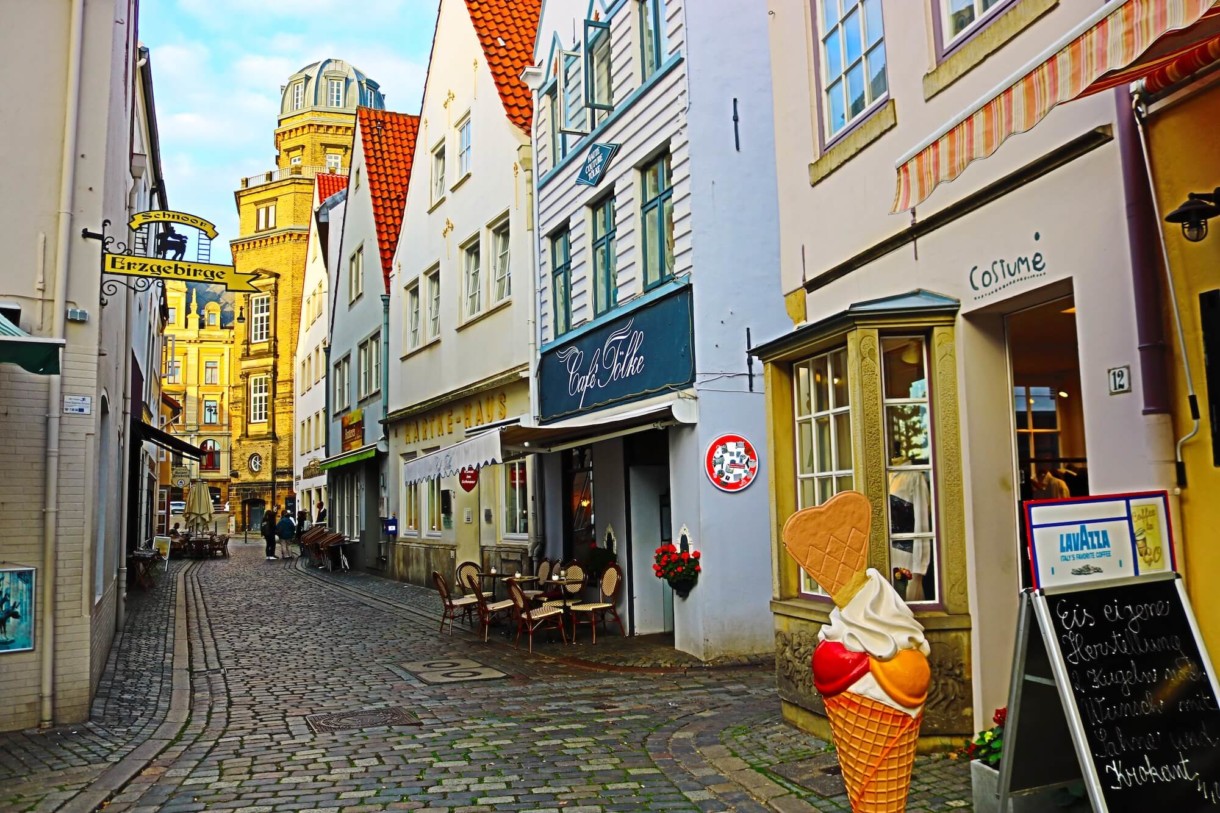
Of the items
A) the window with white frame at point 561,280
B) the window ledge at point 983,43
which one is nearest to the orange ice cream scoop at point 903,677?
the window ledge at point 983,43

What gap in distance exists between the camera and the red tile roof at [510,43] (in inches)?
706

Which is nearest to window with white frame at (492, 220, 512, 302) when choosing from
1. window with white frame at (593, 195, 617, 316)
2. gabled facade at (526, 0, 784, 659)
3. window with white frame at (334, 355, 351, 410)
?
gabled facade at (526, 0, 784, 659)

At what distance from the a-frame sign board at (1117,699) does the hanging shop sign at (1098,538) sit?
8cm

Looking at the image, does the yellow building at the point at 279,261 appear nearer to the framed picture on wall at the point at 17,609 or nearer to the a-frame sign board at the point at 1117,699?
the framed picture on wall at the point at 17,609

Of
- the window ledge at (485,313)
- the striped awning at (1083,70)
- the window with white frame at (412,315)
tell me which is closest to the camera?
the striped awning at (1083,70)

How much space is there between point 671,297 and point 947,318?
5.51m

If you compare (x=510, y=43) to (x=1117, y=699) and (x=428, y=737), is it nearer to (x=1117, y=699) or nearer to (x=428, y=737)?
(x=428, y=737)

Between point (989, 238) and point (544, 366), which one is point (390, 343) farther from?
point (989, 238)

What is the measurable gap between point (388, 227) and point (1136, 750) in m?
23.8

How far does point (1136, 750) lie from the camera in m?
4.50

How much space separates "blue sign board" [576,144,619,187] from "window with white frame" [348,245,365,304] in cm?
1460

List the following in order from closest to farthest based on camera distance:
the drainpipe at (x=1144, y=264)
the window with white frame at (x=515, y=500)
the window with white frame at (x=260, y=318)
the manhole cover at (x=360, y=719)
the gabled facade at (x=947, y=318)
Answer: the drainpipe at (x=1144, y=264) → the gabled facade at (x=947, y=318) → the manhole cover at (x=360, y=719) → the window with white frame at (x=515, y=500) → the window with white frame at (x=260, y=318)

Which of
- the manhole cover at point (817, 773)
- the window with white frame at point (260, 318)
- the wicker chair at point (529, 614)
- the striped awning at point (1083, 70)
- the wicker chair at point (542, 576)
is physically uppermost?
the window with white frame at point (260, 318)

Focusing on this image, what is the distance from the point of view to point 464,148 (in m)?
20.5
